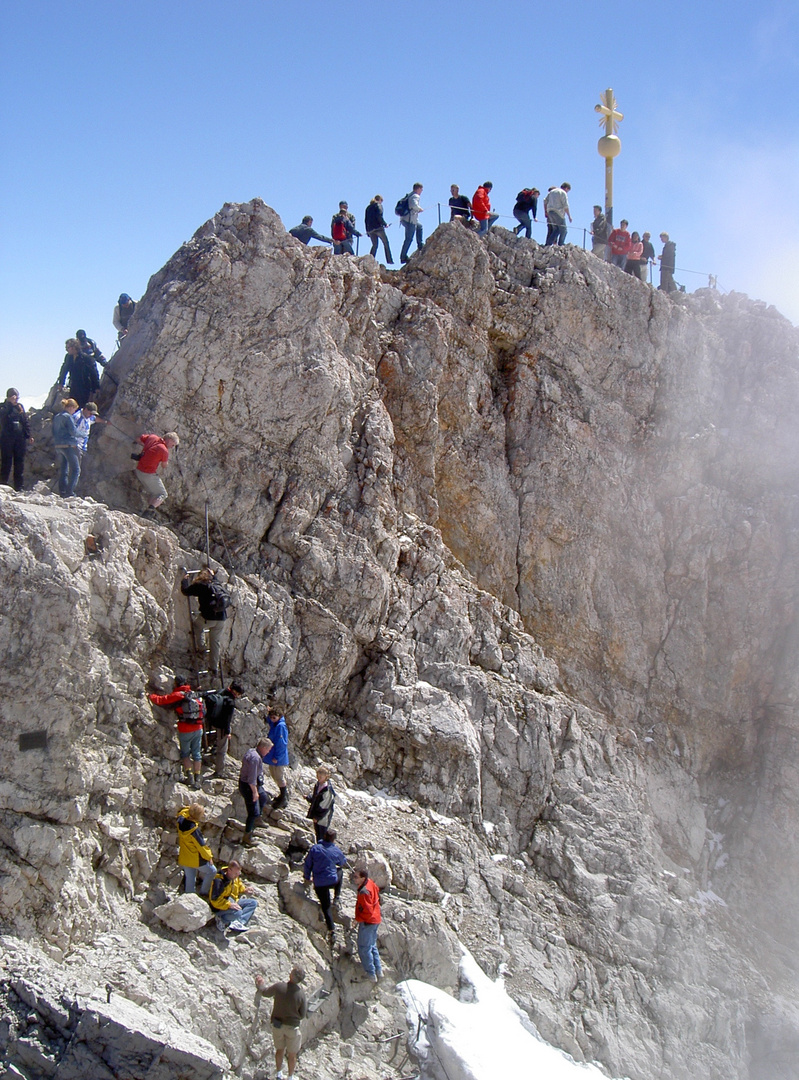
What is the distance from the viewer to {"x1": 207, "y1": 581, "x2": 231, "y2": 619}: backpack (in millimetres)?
13289

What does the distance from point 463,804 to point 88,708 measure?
23.3 ft

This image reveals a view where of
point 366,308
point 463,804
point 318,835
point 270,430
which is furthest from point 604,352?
point 318,835

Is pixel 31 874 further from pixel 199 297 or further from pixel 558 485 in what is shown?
pixel 558 485

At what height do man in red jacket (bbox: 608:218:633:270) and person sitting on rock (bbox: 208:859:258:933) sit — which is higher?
man in red jacket (bbox: 608:218:633:270)

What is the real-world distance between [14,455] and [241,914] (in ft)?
26.8

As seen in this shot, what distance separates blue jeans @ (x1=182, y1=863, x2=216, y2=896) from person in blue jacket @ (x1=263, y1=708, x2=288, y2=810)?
1.78m

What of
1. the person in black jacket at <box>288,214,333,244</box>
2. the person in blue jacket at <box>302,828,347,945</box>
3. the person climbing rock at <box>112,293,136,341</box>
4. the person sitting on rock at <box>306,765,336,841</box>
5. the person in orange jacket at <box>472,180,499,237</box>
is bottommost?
the person in blue jacket at <box>302,828,347,945</box>

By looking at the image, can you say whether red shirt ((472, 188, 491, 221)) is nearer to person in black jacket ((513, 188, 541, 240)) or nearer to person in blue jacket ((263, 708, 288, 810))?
person in black jacket ((513, 188, 541, 240))

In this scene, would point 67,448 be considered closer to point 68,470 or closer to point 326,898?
point 68,470

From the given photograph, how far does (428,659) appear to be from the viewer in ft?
54.4

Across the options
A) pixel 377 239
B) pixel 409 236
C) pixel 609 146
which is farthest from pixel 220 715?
pixel 609 146

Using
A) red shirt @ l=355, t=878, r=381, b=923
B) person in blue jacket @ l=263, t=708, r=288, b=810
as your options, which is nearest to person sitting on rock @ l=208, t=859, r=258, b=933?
red shirt @ l=355, t=878, r=381, b=923

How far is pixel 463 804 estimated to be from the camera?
1545 cm

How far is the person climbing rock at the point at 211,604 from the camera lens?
13320 mm
